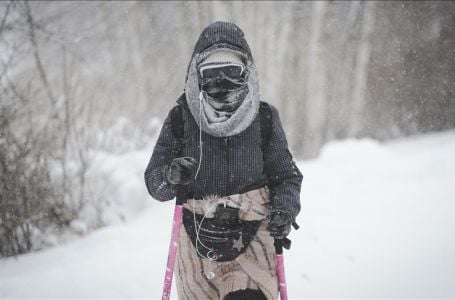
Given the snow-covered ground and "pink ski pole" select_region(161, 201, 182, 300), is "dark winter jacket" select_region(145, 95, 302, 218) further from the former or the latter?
the snow-covered ground

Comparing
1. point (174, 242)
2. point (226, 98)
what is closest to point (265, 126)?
point (226, 98)

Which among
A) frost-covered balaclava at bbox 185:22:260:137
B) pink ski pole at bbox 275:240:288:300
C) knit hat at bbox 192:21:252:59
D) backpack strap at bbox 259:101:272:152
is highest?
knit hat at bbox 192:21:252:59

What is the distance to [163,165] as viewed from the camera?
173cm

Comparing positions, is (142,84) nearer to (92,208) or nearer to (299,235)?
(92,208)

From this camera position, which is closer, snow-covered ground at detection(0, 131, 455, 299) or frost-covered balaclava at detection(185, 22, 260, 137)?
frost-covered balaclava at detection(185, 22, 260, 137)

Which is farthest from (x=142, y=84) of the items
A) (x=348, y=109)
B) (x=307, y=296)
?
(x=307, y=296)

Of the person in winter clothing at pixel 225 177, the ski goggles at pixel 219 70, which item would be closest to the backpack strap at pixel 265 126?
the person in winter clothing at pixel 225 177

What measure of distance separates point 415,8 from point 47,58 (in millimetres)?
7722

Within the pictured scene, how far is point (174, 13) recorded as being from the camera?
1069cm

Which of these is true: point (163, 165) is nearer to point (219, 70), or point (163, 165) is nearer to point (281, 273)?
point (219, 70)

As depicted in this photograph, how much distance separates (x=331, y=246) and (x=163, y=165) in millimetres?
2880

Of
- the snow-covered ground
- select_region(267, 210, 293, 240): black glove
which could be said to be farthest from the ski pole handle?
the snow-covered ground

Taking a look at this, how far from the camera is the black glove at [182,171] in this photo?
1580mm

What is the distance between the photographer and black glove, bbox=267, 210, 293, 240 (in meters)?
1.59
